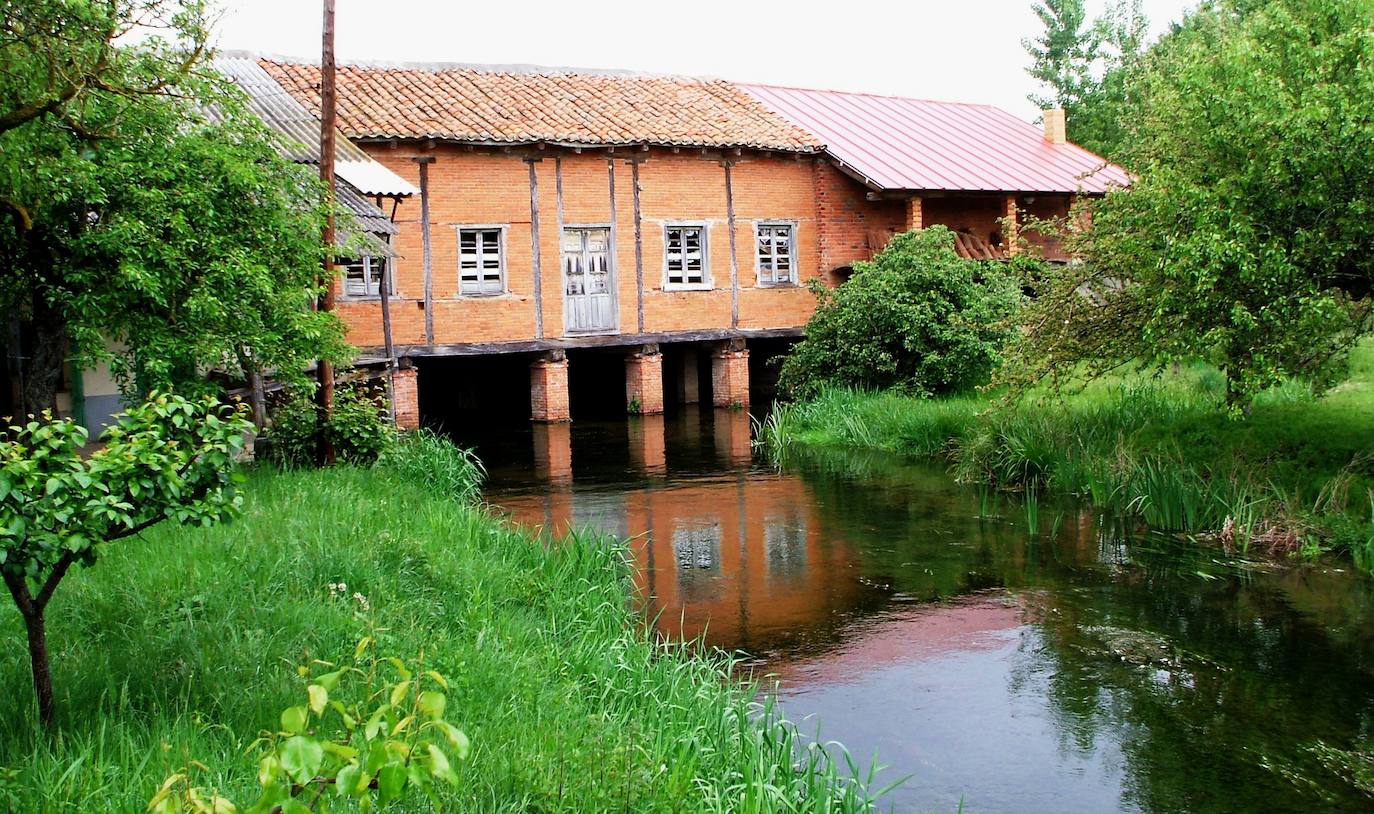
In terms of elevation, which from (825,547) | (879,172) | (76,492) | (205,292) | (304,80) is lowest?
(825,547)

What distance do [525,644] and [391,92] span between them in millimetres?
17606

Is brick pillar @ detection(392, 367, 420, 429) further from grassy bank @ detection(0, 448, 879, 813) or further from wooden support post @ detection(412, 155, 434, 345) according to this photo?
grassy bank @ detection(0, 448, 879, 813)

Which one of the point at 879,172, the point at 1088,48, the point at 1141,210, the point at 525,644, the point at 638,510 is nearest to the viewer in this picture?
the point at 525,644

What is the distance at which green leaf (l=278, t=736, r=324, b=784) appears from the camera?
2.75 meters

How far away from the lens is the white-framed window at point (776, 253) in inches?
1021

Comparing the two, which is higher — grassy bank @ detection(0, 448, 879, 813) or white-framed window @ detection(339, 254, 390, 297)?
white-framed window @ detection(339, 254, 390, 297)

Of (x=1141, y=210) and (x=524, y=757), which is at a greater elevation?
(x=1141, y=210)

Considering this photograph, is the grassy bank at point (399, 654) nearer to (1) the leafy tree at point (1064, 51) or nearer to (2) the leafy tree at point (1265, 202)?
(2) the leafy tree at point (1265, 202)

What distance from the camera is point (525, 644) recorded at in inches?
289

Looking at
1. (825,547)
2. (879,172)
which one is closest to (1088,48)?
(879,172)

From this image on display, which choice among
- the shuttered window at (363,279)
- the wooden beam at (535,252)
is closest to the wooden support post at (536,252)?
the wooden beam at (535,252)

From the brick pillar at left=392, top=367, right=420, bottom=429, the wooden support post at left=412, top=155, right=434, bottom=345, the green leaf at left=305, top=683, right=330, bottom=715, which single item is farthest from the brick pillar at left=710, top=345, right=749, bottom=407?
the green leaf at left=305, top=683, right=330, bottom=715

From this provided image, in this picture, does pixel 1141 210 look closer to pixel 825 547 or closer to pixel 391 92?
pixel 825 547

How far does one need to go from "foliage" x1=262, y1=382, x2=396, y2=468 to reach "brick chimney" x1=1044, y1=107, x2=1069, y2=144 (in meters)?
23.6
